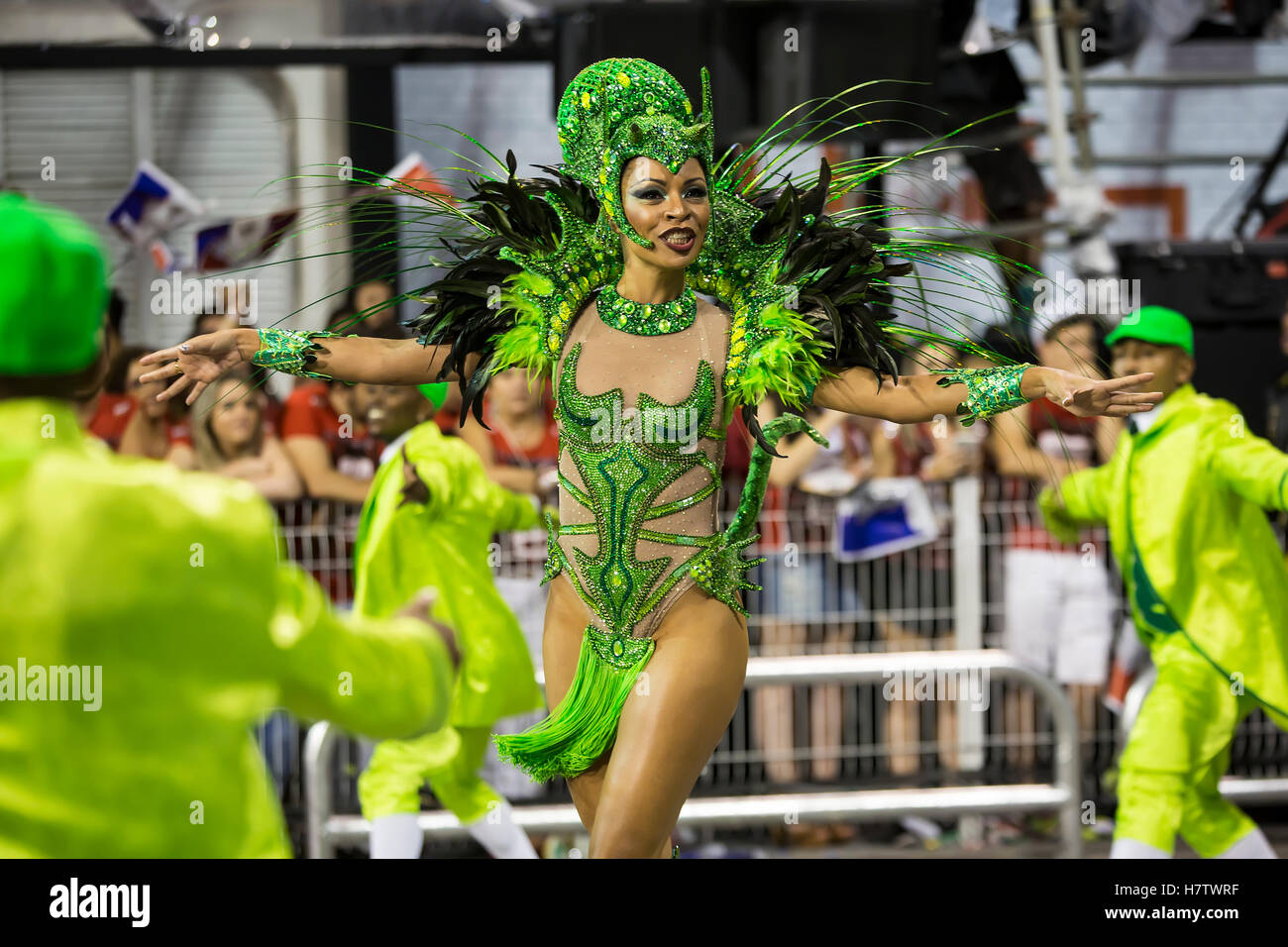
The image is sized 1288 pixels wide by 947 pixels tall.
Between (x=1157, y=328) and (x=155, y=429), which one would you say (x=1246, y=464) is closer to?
(x=1157, y=328)

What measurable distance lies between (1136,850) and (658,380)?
2.15m

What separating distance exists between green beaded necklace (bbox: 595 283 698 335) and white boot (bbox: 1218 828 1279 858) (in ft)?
7.95

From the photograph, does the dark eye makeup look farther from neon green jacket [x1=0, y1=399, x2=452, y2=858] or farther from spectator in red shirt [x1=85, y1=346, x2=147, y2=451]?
spectator in red shirt [x1=85, y1=346, x2=147, y2=451]

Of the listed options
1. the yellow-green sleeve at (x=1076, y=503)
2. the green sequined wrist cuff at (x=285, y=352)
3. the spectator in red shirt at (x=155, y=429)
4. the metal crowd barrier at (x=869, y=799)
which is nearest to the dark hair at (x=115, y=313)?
the spectator in red shirt at (x=155, y=429)

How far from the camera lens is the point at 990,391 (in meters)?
3.30

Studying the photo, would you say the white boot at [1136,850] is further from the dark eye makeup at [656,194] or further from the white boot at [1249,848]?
the dark eye makeup at [656,194]

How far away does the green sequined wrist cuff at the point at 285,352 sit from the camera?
137 inches

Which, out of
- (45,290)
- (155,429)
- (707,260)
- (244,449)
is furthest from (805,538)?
(45,290)

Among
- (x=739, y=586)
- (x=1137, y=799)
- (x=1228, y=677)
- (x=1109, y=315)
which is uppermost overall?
(x=1109, y=315)

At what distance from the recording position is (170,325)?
9422mm

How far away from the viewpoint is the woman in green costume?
329 cm

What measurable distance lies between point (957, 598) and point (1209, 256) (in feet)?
6.16
